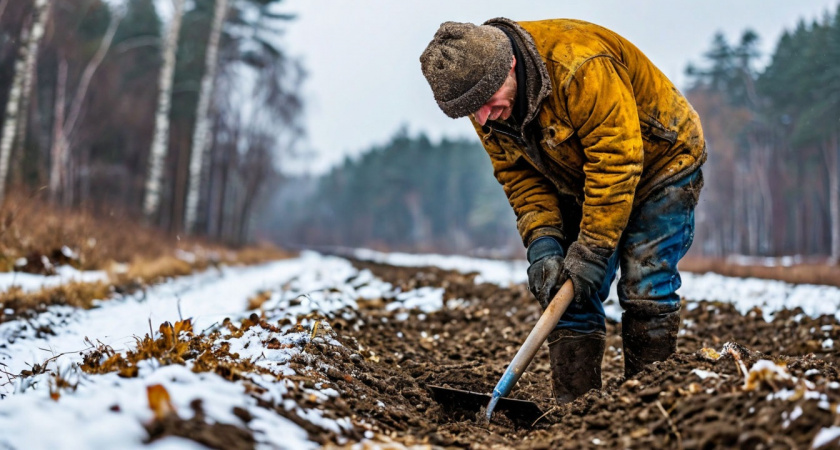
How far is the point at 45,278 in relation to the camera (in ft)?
20.1

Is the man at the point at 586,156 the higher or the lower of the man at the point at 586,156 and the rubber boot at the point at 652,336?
the higher

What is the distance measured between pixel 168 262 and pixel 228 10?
1182cm

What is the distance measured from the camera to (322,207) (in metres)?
89.4

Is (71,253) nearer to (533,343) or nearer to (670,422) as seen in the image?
(533,343)

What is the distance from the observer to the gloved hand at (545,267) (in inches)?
114

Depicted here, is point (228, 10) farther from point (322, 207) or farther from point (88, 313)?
point (322, 207)

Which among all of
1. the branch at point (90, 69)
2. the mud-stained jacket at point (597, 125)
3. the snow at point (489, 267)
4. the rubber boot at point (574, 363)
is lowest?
the snow at point (489, 267)

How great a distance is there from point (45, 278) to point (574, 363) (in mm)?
5620

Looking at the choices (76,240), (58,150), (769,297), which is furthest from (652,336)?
(58,150)

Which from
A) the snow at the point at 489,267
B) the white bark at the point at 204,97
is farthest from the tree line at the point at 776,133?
the white bark at the point at 204,97

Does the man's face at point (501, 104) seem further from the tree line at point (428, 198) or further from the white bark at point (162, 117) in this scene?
the tree line at point (428, 198)

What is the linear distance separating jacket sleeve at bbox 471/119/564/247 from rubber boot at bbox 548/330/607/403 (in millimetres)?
546

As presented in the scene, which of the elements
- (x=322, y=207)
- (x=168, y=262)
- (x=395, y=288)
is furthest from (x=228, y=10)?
(x=322, y=207)

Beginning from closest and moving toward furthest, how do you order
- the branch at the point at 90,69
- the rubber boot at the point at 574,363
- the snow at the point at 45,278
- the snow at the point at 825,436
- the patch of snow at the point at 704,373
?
the snow at the point at 825,436 < the patch of snow at the point at 704,373 < the rubber boot at the point at 574,363 < the snow at the point at 45,278 < the branch at the point at 90,69
